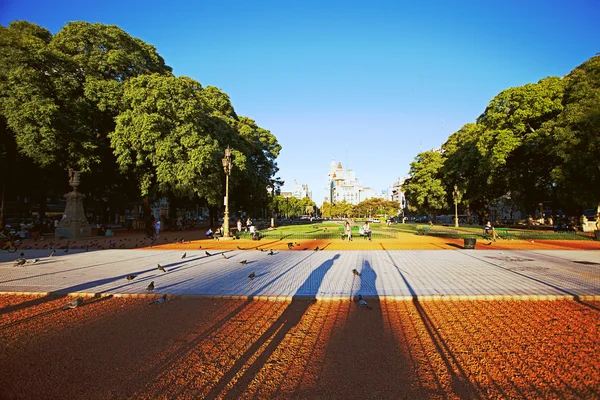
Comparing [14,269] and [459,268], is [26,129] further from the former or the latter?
[459,268]

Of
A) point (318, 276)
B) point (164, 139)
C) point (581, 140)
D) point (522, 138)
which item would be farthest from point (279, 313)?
point (522, 138)

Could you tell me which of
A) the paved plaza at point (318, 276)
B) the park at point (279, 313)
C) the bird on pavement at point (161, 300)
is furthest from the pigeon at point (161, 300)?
the paved plaza at point (318, 276)

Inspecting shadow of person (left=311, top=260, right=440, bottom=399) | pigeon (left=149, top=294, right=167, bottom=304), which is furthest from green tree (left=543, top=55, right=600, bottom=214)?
pigeon (left=149, top=294, right=167, bottom=304)

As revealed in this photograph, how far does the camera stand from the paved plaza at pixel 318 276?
7.99 metres

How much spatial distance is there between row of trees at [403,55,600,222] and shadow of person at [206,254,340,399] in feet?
84.2

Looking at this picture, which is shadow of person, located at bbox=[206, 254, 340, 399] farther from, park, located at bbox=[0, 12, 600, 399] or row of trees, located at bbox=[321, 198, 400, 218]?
row of trees, located at bbox=[321, 198, 400, 218]

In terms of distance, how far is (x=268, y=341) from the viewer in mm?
5062

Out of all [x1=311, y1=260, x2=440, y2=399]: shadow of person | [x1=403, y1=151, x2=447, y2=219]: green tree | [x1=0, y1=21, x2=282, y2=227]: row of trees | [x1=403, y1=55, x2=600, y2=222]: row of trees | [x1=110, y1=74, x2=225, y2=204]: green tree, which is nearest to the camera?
[x1=311, y1=260, x2=440, y2=399]: shadow of person

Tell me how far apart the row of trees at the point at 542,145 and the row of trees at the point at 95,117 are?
88.8 ft

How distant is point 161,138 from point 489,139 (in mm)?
30508

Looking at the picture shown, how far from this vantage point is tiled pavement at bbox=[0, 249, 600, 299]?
8.02 metres

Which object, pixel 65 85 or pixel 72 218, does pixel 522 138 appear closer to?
pixel 72 218

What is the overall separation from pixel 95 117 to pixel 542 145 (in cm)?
→ 3891

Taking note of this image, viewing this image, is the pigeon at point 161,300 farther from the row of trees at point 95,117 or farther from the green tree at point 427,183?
the green tree at point 427,183
